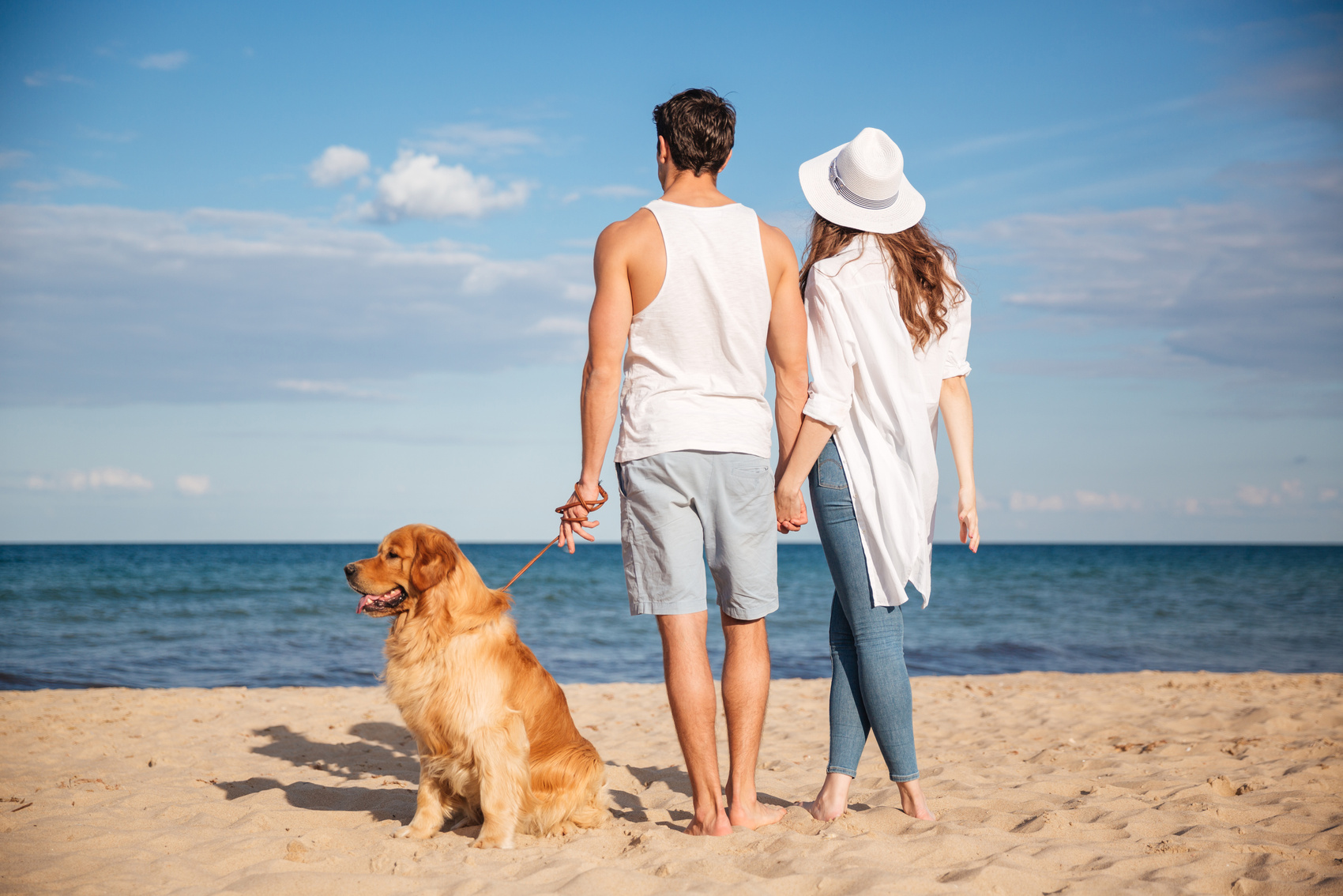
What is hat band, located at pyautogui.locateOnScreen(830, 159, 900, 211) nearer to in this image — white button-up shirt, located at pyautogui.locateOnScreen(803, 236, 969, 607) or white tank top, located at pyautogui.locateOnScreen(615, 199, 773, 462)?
white button-up shirt, located at pyautogui.locateOnScreen(803, 236, 969, 607)

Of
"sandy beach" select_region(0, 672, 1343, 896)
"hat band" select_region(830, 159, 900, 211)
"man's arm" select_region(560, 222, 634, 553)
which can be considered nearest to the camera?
"sandy beach" select_region(0, 672, 1343, 896)

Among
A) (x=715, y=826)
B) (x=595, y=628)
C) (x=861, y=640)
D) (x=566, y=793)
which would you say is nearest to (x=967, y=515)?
(x=861, y=640)

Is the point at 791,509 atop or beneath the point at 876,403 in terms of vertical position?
beneath

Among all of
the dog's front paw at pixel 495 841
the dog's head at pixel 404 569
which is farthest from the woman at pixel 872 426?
the dog's head at pixel 404 569

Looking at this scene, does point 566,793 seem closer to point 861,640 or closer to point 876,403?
point 861,640

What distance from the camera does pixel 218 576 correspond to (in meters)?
25.3

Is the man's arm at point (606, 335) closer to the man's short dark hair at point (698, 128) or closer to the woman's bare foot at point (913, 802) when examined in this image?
the man's short dark hair at point (698, 128)

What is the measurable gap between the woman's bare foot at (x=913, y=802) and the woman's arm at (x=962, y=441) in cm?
87

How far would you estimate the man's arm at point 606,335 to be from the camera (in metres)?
2.60

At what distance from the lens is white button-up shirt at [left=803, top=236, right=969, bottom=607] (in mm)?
2732

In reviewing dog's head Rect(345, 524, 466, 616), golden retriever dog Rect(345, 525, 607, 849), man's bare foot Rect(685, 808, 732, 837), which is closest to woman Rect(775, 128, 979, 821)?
man's bare foot Rect(685, 808, 732, 837)

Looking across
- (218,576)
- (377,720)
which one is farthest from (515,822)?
(218,576)

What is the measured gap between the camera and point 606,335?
2592 mm

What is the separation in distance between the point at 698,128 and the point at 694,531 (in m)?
1.29
